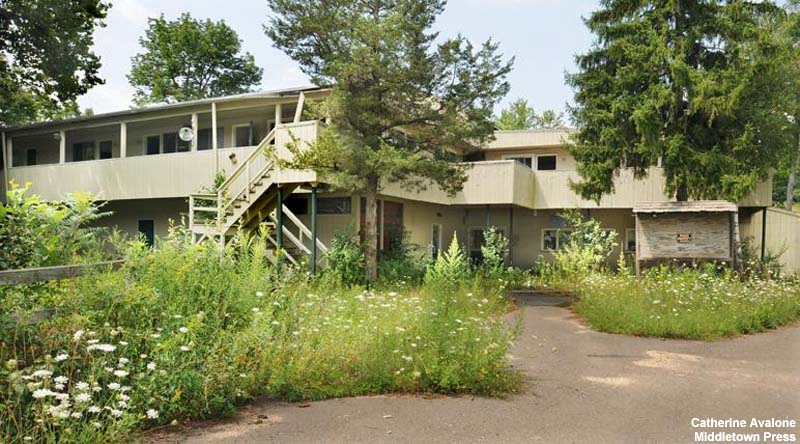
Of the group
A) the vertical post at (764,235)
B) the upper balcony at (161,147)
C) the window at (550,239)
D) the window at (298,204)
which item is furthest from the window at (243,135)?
the vertical post at (764,235)

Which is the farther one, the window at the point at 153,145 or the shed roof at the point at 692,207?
the window at the point at 153,145

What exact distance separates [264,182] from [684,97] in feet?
41.8

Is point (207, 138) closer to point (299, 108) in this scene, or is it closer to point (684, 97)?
point (299, 108)

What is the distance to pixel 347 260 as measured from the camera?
1495 cm

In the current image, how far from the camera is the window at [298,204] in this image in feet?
63.8

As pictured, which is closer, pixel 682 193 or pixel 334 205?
pixel 682 193

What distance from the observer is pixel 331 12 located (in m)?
14.3

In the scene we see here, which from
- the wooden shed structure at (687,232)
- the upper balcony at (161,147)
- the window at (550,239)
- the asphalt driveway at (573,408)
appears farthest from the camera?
the window at (550,239)

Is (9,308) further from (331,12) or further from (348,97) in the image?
(331,12)

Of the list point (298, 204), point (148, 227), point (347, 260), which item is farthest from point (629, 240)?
point (148, 227)

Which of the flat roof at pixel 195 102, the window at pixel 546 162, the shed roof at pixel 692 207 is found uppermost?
the flat roof at pixel 195 102

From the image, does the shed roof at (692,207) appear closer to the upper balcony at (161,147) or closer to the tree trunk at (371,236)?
the tree trunk at (371,236)

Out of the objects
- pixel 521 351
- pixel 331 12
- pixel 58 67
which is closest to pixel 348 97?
pixel 331 12

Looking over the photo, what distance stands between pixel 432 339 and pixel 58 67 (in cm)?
2091
